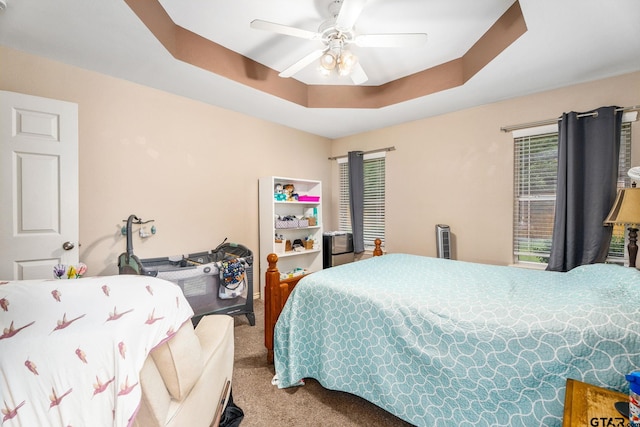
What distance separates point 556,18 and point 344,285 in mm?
2133

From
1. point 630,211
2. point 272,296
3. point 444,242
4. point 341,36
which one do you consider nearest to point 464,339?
point 272,296

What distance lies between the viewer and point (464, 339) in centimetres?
126

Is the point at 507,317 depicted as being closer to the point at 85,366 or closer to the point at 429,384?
the point at 429,384

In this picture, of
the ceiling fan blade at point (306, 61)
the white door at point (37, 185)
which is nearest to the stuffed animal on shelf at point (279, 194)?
the ceiling fan blade at point (306, 61)

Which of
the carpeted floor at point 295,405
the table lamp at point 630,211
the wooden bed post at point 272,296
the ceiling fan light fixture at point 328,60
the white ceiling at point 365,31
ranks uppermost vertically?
the white ceiling at point 365,31

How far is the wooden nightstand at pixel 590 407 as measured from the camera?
2.60 ft

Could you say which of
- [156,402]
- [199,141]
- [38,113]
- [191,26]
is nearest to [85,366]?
[156,402]

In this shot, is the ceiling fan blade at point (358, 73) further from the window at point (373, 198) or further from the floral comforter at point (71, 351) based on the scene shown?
the floral comforter at point (71, 351)

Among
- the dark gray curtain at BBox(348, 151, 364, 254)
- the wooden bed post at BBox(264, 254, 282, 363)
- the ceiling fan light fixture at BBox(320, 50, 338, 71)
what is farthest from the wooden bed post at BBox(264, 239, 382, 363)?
the dark gray curtain at BBox(348, 151, 364, 254)

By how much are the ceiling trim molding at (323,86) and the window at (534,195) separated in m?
1.02

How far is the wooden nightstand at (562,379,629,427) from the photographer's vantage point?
31.3 inches

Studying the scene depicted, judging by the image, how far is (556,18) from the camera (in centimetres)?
166

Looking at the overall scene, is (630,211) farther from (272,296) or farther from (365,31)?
(272,296)

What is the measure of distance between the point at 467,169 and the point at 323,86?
1.94 metres
